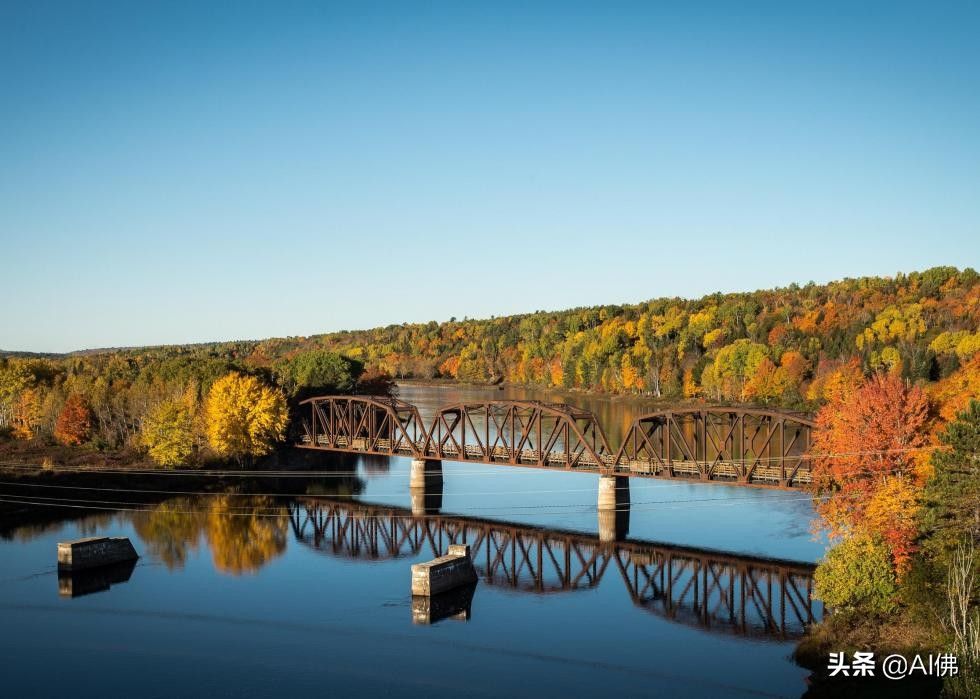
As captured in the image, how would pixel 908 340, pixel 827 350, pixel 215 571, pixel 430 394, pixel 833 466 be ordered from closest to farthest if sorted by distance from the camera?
pixel 833 466 < pixel 215 571 < pixel 908 340 < pixel 827 350 < pixel 430 394

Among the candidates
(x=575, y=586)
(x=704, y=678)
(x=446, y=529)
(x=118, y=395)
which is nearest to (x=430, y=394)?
(x=118, y=395)

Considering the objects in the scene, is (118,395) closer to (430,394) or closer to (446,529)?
(446,529)

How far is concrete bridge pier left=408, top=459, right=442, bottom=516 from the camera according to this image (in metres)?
68.8

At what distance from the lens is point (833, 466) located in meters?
46.7

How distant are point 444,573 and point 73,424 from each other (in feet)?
174

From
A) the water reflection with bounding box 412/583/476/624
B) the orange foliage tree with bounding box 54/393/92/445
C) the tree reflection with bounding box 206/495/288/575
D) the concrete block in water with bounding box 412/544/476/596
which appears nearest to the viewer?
the water reflection with bounding box 412/583/476/624

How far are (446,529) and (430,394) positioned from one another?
373 ft

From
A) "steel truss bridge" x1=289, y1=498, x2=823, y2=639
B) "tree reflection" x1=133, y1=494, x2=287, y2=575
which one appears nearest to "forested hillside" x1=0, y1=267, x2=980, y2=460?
"steel truss bridge" x1=289, y1=498, x2=823, y2=639

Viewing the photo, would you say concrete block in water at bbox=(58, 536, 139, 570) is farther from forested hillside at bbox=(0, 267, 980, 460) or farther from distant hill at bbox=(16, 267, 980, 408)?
distant hill at bbox=(16, 267, 980, 408)

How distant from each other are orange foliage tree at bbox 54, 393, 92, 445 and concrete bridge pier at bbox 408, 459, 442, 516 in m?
33.0

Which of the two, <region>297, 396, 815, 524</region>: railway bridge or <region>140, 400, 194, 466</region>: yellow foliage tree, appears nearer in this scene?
<region>297, 396, 815, 524</region>: railway bridge

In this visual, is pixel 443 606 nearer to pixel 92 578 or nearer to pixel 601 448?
pixel 92 578

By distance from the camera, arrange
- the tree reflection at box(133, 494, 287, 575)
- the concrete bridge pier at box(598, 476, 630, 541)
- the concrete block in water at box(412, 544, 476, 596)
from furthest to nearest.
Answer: the concrete bridge pier at box(598, 476, 630, 541) < the tree reflection at box(133, 494, 287, 575) < the concrete block in water at box(412, 544, 476, 596)

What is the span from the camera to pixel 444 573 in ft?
148
